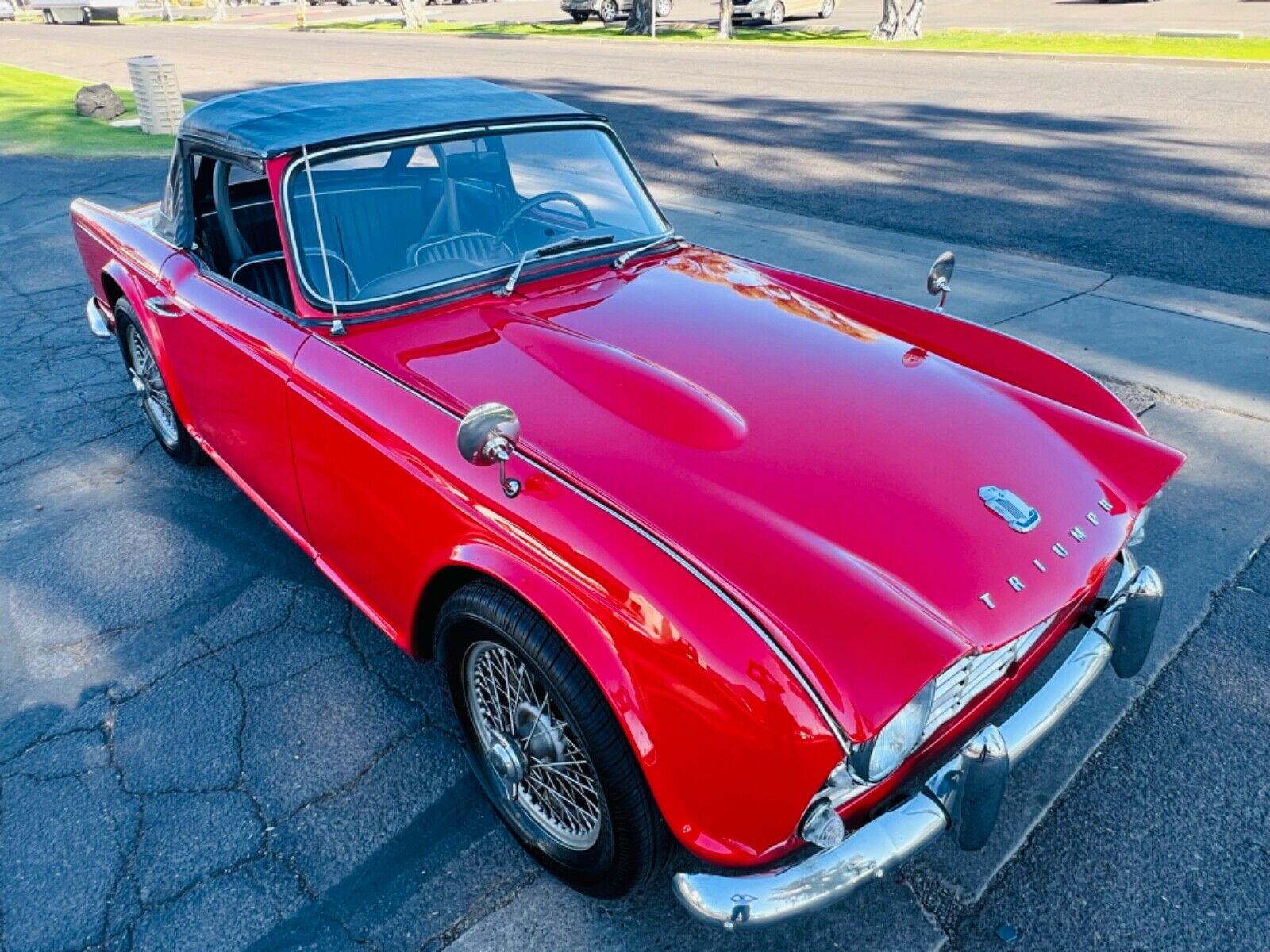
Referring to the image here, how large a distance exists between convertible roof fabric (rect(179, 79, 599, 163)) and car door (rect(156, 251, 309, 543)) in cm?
49

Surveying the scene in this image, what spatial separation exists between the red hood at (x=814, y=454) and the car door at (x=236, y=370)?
0.42 m

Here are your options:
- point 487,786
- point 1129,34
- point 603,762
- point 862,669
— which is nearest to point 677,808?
point 603,762

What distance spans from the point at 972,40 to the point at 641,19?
30.6 feet

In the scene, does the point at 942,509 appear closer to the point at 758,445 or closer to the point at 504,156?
the point at 758,445

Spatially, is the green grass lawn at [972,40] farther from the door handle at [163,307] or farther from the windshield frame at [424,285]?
the door handle at [163,307]

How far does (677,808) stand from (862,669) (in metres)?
0.48

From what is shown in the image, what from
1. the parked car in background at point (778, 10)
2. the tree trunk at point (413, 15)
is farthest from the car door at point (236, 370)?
the tree trunk at point (413, 15)

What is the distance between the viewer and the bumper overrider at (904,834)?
1770mm

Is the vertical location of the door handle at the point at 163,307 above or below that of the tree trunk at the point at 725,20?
above

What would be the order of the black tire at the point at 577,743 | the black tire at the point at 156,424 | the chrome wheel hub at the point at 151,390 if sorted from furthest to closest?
the chrome wheel hub at the point at 151,390
the black tire at the point at 156,424
the black tire at the point at 577,743

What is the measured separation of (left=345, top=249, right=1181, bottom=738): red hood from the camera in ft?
6.09

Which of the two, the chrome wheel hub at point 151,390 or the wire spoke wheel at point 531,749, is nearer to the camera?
the wire spoke wheel at point 531,749

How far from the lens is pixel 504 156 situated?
3.29 metres

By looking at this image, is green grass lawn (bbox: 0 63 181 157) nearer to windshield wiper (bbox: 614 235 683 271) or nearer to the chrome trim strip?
windshield wiper (bbox: 614 235 683 271)
